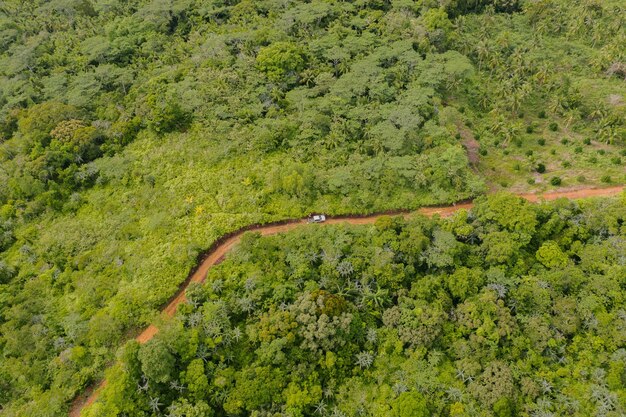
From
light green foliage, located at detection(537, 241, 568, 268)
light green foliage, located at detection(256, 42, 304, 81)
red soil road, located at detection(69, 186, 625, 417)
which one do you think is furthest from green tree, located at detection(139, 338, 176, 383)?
light green foliage, located at detection(256, 42, 304, 81)

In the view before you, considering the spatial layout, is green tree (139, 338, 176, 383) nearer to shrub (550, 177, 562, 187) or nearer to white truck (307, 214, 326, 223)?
white truck (307, 214, 326, 223)

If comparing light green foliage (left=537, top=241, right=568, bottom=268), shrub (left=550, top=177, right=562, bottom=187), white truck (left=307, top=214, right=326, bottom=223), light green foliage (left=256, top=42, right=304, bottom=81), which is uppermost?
light green foliage (left=256, top=42, right=304, bottom=81)

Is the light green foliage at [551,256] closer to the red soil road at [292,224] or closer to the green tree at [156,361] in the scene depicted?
the red soil road at [292,224]

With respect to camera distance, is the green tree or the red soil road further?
the red soil road

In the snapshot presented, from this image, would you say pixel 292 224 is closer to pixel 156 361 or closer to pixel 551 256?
pixel 156 361

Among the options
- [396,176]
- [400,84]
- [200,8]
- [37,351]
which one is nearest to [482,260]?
[396,176]

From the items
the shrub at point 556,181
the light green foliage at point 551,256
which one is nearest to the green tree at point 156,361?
the light green foliage at point 551,256

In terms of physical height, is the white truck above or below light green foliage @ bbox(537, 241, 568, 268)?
above

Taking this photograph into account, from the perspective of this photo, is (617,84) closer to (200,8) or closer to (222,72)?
(222,72)
